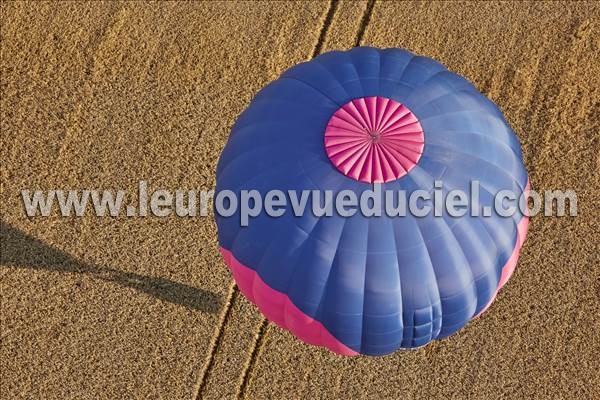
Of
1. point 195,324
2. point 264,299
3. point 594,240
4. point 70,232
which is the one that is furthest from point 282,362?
point 594,240

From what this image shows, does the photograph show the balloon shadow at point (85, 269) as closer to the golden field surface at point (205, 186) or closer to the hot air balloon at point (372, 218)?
the golden field surface at point (205, 186)

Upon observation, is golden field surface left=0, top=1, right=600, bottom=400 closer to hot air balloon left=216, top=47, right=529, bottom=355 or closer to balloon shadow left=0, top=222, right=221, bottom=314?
balloon shadow left=0, top=222, right=221, bottom=314

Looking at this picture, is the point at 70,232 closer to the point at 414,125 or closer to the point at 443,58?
the point at 414,125

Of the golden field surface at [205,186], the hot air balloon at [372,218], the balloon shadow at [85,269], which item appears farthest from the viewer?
the balloon shadow at [85,269]

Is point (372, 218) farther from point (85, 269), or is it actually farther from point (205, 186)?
point (85, 269)

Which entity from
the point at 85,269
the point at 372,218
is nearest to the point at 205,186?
the point at 85,269

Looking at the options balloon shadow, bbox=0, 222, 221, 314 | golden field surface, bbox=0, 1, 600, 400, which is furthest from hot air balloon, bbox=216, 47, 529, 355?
balloon shadow, bbox=0, 222, 221, 314

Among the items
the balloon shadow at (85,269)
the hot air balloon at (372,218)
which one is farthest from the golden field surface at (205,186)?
the hot air balloon at (372,218)
